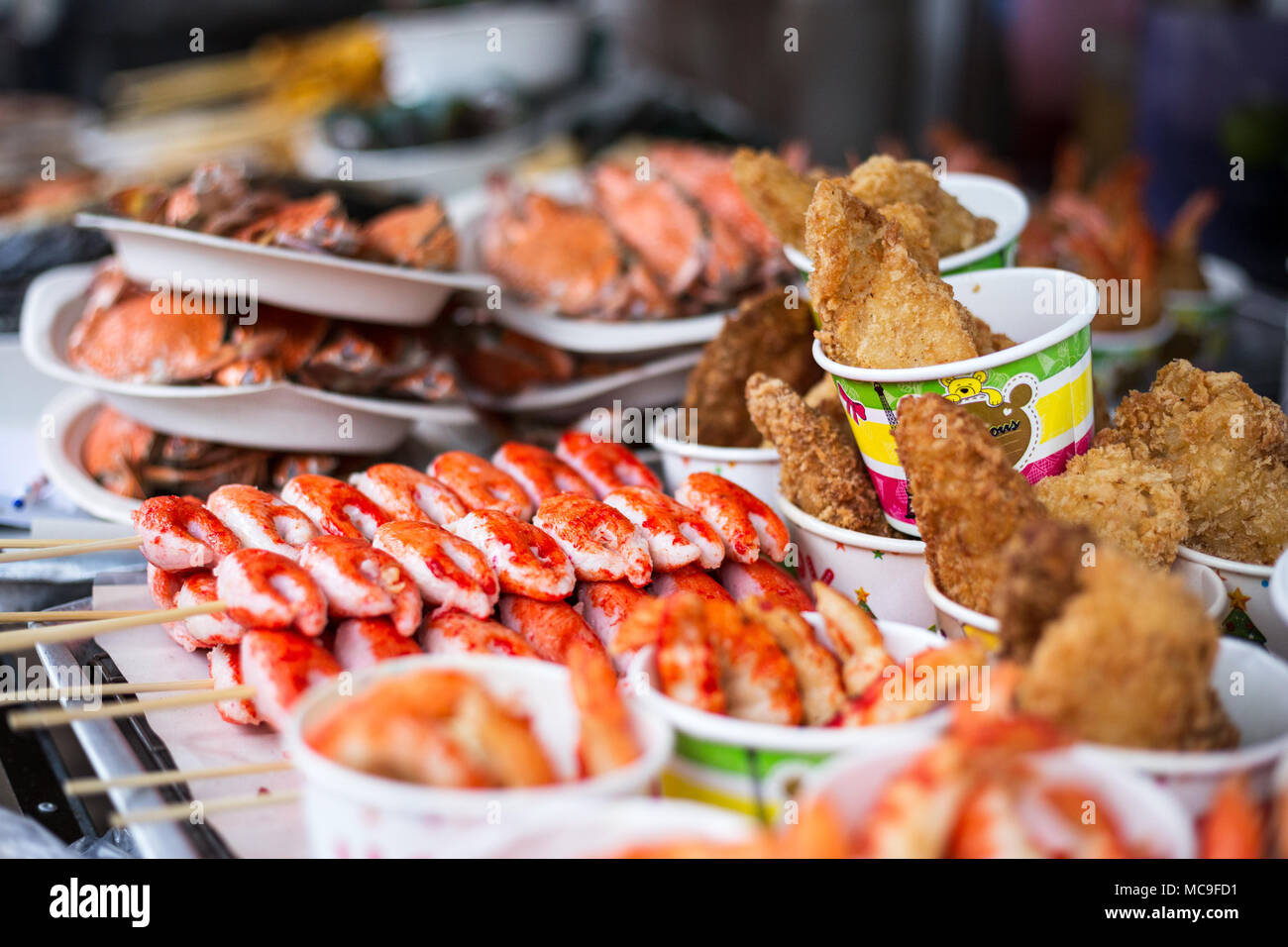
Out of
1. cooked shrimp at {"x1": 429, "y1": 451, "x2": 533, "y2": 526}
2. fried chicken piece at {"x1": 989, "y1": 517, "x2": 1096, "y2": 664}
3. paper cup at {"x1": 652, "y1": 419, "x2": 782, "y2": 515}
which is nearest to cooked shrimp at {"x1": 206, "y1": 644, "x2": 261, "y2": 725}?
cooked shrimp at {"x1": 429, "y1": 451, "x2": 533, "y2": 526}

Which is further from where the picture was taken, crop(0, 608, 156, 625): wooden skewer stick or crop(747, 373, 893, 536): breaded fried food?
crop(747, 373, 893, 536): breaded fried food

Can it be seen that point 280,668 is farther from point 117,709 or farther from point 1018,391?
point 1018,391

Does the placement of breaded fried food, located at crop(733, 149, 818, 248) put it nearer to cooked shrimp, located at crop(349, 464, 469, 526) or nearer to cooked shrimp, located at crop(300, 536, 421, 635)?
cooked shrimp, located at crop(349, 464, 469, 526)

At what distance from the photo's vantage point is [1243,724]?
1.63m

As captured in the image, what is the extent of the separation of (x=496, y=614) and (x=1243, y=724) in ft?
4.16

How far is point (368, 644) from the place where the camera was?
71.4 inches

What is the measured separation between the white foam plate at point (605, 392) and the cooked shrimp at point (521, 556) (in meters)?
1.17

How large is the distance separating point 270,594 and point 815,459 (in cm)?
107

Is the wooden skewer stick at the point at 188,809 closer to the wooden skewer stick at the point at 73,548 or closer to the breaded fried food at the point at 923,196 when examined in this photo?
the wooden skewer stick at the point at 73,548

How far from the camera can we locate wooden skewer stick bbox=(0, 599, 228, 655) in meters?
1.67

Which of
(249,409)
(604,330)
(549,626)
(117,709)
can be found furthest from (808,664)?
(249,409)

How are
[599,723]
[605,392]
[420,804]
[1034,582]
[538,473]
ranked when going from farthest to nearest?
[605,392]
[538,473]
[1034,582]
[599,723]
[420,804]

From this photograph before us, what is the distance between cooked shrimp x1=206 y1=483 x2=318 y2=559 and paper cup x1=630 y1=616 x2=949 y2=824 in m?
0.87

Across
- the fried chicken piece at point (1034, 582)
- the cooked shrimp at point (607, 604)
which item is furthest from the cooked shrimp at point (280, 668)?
the fried chicken piece at point (1034, 582)
